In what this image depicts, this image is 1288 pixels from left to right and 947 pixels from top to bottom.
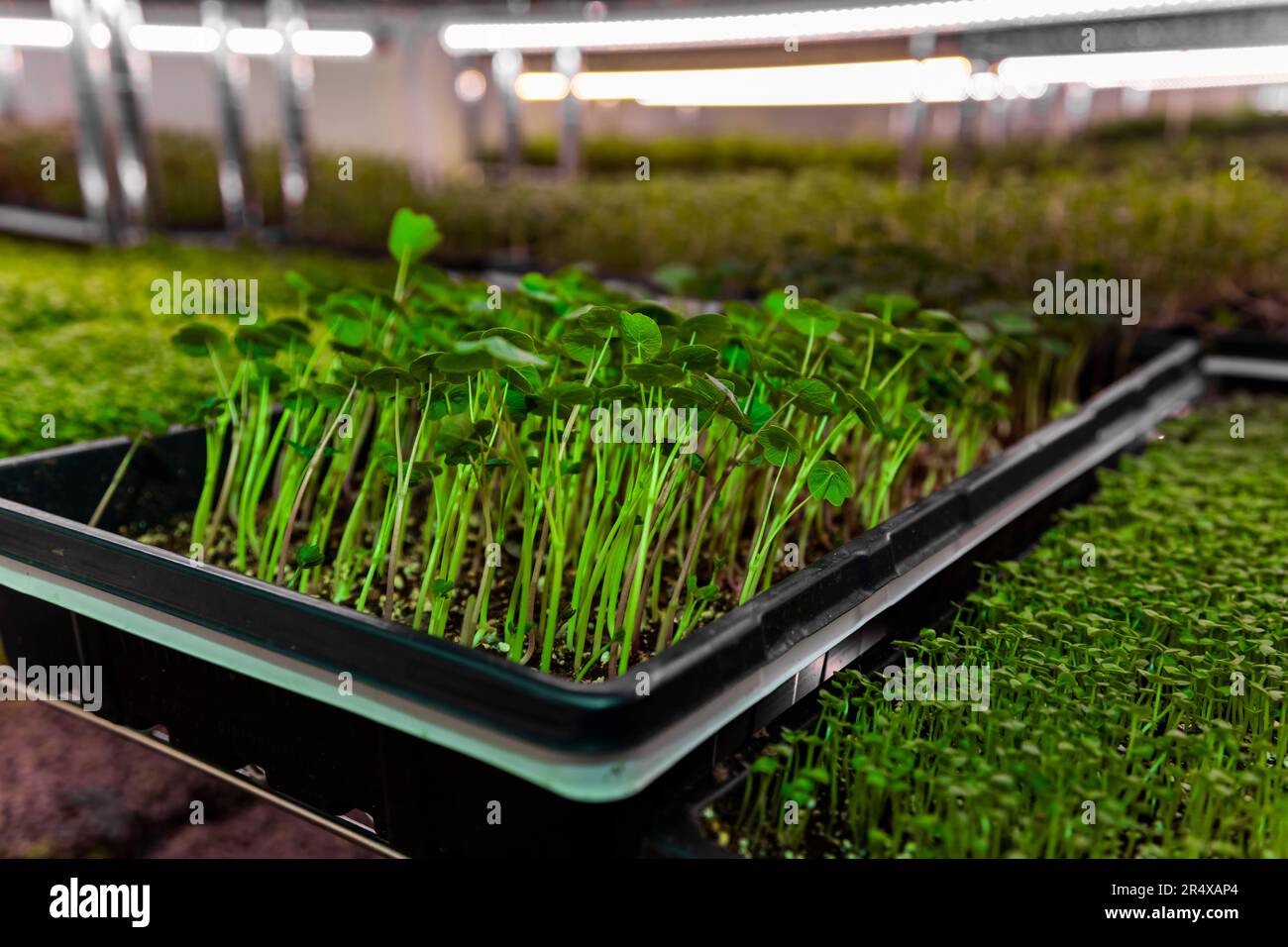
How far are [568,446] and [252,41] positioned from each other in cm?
664

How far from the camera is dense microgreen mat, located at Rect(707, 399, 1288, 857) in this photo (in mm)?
1021

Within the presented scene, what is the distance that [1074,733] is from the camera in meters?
1.12

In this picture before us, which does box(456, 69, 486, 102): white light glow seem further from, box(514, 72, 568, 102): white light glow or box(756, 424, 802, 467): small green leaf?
box(756, 424, 802, 467): small green leaf

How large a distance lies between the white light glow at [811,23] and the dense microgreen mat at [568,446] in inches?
57.5

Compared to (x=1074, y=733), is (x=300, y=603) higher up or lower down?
higher up

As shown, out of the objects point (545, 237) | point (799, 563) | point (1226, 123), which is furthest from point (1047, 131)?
point (799, 563)

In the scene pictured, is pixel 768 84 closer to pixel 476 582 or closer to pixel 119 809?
pixel 476 582

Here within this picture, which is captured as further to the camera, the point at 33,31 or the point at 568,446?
the point at 33,31

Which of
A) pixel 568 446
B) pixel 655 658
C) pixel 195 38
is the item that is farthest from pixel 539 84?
pixel 655 658

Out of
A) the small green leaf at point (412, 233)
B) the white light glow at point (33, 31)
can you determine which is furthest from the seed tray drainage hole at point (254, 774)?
the white light glow at point (33, 31)

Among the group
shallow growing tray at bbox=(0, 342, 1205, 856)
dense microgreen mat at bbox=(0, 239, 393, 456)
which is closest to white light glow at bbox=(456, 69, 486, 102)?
dense microgreen mat at bbox=(0, 239, 393, 456)

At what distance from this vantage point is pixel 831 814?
3.59 ft

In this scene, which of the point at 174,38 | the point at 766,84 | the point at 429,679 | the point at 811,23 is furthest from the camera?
the point at 766,84

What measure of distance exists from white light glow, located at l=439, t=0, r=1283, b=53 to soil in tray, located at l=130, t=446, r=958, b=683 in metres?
1.97
